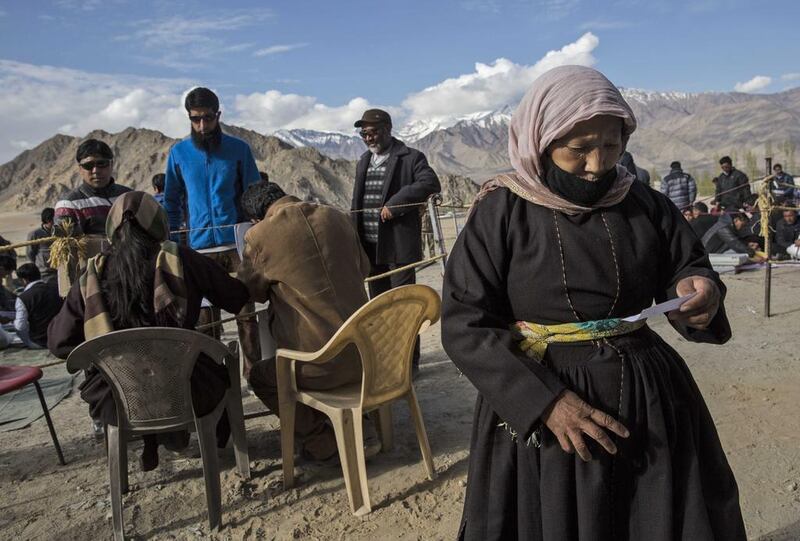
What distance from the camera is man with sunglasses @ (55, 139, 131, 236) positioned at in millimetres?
3930

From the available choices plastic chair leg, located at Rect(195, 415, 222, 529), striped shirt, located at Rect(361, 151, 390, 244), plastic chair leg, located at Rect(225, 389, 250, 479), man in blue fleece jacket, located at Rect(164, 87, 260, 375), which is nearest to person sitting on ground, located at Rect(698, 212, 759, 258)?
striped shirt, located at Rect(361, 151, 390, 244)

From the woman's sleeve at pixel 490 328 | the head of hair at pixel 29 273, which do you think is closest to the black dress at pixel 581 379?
the woman's sleeve at pixel 490 328

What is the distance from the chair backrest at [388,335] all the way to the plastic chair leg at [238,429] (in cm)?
71

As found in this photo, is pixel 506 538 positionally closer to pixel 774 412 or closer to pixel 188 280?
pixel 188 280

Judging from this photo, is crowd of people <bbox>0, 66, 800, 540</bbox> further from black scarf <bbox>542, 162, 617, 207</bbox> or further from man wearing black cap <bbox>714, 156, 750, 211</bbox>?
man wearing black cap <bbox>714, 156, 750, 211</bbox>

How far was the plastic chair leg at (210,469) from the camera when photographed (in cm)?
286

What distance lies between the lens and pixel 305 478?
11.0 ft

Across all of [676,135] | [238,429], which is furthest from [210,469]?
[676,135]

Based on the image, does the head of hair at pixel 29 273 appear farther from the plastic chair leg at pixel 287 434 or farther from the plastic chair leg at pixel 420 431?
the plastic chair leg at pixel 420 431

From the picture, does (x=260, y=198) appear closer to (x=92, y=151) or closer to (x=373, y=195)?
(x=92, y=151)

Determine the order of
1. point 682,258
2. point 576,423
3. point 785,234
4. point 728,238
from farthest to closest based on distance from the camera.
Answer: point 785,234 → point 728,238 → point 682,258 → point 576,423

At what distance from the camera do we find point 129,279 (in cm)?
280

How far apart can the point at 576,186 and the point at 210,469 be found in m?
2.18

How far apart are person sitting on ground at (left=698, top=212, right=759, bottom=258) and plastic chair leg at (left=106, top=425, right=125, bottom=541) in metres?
8.56
